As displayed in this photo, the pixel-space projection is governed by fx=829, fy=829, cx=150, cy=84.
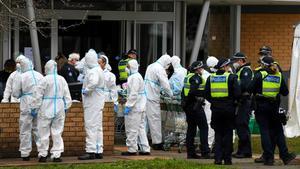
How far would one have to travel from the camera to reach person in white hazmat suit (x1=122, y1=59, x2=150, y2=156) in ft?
53.5

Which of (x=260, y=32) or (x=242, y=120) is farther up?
(x=260, y=32)

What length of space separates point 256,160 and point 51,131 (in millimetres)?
3836

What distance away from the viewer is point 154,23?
83.9 ft

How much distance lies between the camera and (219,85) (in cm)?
1452

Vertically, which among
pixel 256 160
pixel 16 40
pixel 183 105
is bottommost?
pixel 256 160

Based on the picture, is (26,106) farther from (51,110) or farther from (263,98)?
(263,98)

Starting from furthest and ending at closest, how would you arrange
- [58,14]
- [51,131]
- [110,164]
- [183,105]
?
1. [58,14]
2. [183,105]
3. [51,131]
4. [110,164]

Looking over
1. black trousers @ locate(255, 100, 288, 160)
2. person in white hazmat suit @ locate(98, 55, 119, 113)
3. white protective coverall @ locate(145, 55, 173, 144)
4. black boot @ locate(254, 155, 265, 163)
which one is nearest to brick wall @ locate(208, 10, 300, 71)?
white protective coverall @ locate(145, 55, 173, 144)

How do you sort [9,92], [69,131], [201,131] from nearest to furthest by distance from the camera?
[69,131] < [201,131] < [9,92]

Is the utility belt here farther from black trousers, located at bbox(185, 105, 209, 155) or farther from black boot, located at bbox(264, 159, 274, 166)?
black trousers, located at bbox(185, 105, 209, 155)

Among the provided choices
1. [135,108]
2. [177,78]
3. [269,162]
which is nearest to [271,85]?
[269,162]

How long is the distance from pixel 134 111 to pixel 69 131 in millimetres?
1416

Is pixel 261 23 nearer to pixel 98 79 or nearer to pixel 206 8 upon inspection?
pixel 206 8

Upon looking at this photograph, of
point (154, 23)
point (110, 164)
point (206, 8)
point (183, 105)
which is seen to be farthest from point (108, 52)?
point (110, 164)
